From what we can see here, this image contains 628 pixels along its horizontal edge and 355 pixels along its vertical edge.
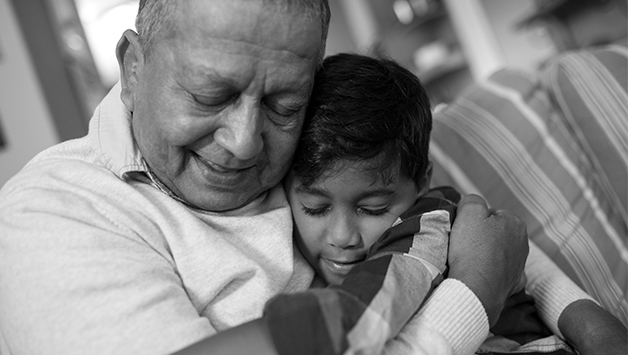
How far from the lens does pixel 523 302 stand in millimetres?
1301

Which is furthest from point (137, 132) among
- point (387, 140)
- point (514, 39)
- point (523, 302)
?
point (514, 39)

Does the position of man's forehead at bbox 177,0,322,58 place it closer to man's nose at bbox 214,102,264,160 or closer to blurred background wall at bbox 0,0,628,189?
man's nose at bbox 214,102,264,160

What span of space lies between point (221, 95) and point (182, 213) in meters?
0.23

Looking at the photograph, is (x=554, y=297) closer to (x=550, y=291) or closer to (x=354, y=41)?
(x=550, y=291)

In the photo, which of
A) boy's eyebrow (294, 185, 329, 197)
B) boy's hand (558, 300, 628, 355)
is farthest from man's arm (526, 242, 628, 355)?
boy's eyebrow (294, 185, 329, 197)

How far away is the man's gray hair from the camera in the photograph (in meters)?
1.00

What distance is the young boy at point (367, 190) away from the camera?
1238 millimetres

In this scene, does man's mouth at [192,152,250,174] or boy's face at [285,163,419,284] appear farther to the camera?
boy's face at [285,163,419,284]

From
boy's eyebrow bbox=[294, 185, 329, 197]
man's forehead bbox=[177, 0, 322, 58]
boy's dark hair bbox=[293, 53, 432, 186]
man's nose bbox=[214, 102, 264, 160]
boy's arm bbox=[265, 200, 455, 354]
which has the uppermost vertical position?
man's forehead bbox=[177, 0, 322, 58]

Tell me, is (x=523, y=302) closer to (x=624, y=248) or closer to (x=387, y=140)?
(x=387, y=140)

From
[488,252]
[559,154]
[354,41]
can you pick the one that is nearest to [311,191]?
[488,252]

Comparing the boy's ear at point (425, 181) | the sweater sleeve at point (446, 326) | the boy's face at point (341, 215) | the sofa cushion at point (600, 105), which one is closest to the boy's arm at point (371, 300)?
the sweater sleeve at point (446, 326)

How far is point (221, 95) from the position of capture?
0.99 metres

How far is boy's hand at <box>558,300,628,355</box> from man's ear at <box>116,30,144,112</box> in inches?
39.2
